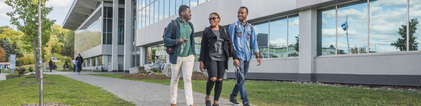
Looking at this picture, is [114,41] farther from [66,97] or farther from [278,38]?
[66,97]

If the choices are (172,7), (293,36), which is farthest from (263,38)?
(172,7)

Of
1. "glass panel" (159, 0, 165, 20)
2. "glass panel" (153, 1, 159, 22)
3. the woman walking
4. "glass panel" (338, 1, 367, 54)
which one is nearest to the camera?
the woman walking

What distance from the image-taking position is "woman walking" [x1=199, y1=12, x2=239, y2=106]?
16.4ft

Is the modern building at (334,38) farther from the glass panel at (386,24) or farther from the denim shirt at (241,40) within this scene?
the denim shirt at (241,40)

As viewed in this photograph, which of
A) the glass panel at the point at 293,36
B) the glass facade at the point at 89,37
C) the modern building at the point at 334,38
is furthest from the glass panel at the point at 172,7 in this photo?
the glass facade at the point at 89,37

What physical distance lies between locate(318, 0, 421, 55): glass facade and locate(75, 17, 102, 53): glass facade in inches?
1497

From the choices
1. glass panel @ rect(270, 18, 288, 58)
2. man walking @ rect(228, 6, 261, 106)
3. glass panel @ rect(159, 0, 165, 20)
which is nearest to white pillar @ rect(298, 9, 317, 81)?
glass panel @ rect(270, 18, 288, 58)

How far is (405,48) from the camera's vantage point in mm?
9812

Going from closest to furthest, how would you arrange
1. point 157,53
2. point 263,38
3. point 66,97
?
1. point 66,97
2. point 263,38
3. point 157,53

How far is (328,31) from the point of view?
1237 cm

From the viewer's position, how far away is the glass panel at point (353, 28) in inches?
434

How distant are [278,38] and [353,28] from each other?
12.8 feet

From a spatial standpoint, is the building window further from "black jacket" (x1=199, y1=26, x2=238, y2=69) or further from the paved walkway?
"black jacket" (x1=199, y1=26, x2=238, y2=69)

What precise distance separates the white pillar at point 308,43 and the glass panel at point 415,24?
11.6 ft
